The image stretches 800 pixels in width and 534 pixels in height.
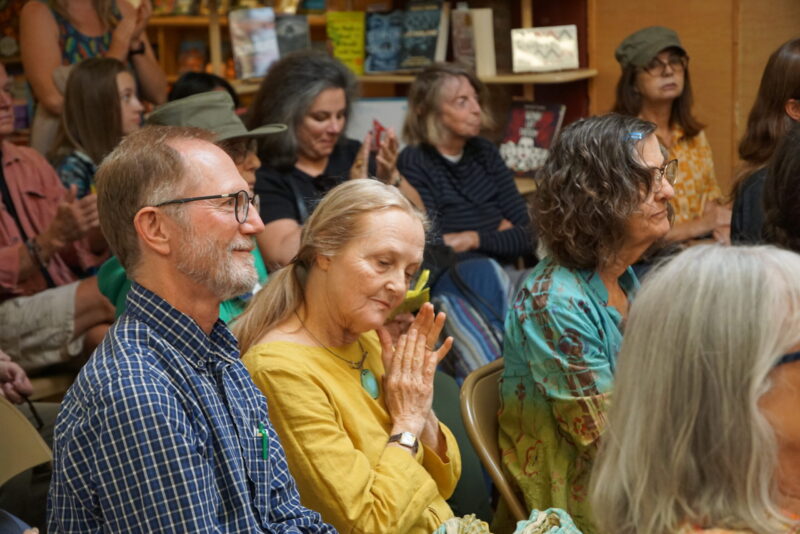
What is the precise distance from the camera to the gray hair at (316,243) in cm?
212

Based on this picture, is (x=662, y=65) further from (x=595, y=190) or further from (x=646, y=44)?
(x=595, y=190)

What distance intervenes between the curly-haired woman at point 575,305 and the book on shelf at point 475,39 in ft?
8.15

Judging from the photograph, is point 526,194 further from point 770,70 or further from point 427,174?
point 770,70

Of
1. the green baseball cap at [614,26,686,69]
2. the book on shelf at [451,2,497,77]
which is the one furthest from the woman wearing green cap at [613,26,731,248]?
the book on shelf at [451,2,497,77]

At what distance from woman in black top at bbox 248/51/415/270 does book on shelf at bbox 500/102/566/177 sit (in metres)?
1.28

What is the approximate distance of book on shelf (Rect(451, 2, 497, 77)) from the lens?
184 inches

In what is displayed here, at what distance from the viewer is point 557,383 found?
213 centimetres

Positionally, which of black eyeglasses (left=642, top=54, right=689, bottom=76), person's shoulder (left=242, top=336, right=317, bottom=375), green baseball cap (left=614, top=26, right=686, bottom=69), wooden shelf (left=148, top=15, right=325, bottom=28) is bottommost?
person's shoulder (left=242, top=336, right=317, bottom=375)

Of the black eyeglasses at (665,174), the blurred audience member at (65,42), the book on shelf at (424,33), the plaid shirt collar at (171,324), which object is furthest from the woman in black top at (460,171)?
the plaid shirt collar at (171,324)

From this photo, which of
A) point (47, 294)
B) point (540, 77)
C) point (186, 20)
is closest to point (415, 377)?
point (47, 294)

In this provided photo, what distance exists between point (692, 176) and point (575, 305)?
2202 mm

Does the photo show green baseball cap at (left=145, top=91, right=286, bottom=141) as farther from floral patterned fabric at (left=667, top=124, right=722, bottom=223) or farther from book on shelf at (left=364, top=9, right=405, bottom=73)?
book on shelf at (left=364, top=9, right=405, bottom=73)

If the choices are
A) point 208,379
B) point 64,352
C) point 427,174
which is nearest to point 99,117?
point 64,352

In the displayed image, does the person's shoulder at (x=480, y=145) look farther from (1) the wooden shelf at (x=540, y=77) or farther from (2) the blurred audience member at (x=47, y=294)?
(2) the blurred audience member at (x=47, y=294)
